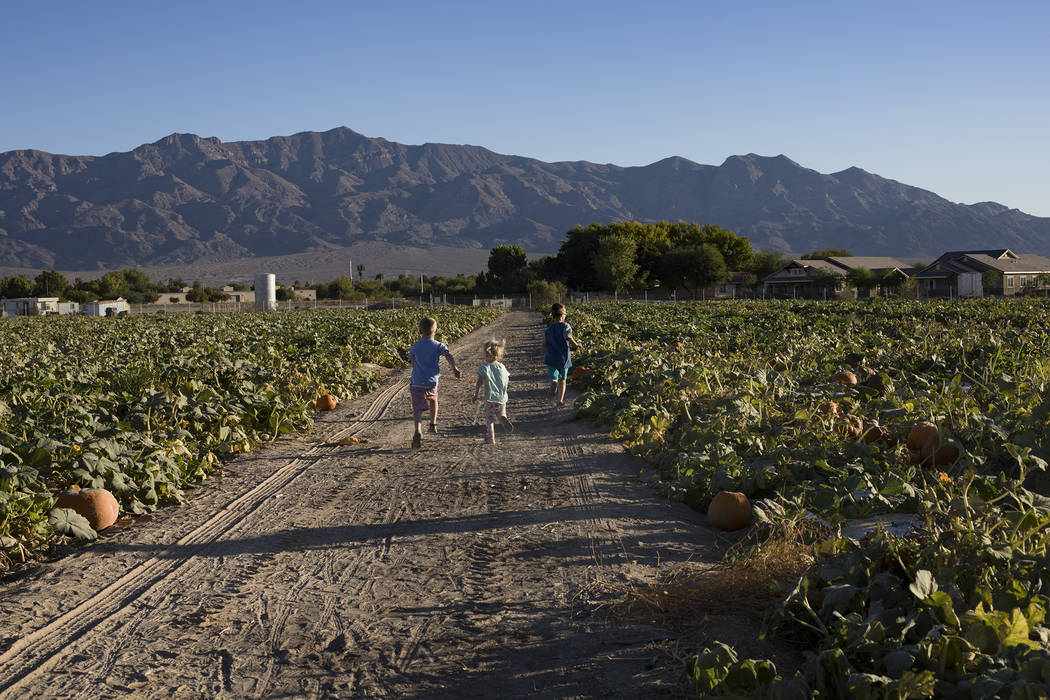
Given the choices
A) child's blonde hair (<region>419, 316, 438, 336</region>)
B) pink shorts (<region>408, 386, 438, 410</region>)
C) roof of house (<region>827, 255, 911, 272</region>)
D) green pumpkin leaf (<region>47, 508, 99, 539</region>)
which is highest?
roof of house (<region>827, 255, 911, 272</region>)

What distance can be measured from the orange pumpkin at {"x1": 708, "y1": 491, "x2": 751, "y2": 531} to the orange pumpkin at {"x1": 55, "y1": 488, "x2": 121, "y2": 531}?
4.86 metres

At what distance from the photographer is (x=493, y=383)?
33.6 feet

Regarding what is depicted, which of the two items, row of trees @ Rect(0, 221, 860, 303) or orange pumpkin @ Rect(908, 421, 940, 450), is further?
row of trees @ Rect(0, 221, 860, 303)

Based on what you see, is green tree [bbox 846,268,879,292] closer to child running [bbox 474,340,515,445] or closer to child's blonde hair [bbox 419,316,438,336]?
child running [bbox 474,340,515,445]

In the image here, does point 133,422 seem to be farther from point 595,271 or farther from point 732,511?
point 595,271

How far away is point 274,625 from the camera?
4.99 m

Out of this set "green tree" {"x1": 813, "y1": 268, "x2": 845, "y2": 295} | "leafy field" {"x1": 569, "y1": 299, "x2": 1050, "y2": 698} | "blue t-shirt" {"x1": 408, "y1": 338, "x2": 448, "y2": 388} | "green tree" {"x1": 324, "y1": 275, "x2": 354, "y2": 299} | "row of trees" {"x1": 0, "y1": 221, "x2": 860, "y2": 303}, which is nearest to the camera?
"leafy field" {"x1": 569, "y1": 299, "x2": 1050, "y2": 698}

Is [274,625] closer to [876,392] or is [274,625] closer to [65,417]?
[65,417]

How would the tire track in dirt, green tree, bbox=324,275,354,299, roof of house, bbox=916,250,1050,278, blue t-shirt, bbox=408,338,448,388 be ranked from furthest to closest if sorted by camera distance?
green tree, bbox=324,275,354,299, roof of house, bbox=916,250,1050,278, blue t-shirt, bbox=408,338,448,388, the tire track in dirt

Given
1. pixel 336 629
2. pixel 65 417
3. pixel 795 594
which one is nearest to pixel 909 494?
pixel 795 594

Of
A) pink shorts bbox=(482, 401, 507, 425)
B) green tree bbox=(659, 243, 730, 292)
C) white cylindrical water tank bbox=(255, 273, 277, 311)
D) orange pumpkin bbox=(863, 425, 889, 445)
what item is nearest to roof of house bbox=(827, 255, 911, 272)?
green tree bbox=(659, 243, 730, 292)

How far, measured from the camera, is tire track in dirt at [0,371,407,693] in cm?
452

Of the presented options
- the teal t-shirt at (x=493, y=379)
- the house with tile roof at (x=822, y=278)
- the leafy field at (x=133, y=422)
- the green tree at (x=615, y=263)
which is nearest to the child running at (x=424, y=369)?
the teal t-shirt at (x=493, y=379)

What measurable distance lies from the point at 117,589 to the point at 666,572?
12.0ft
